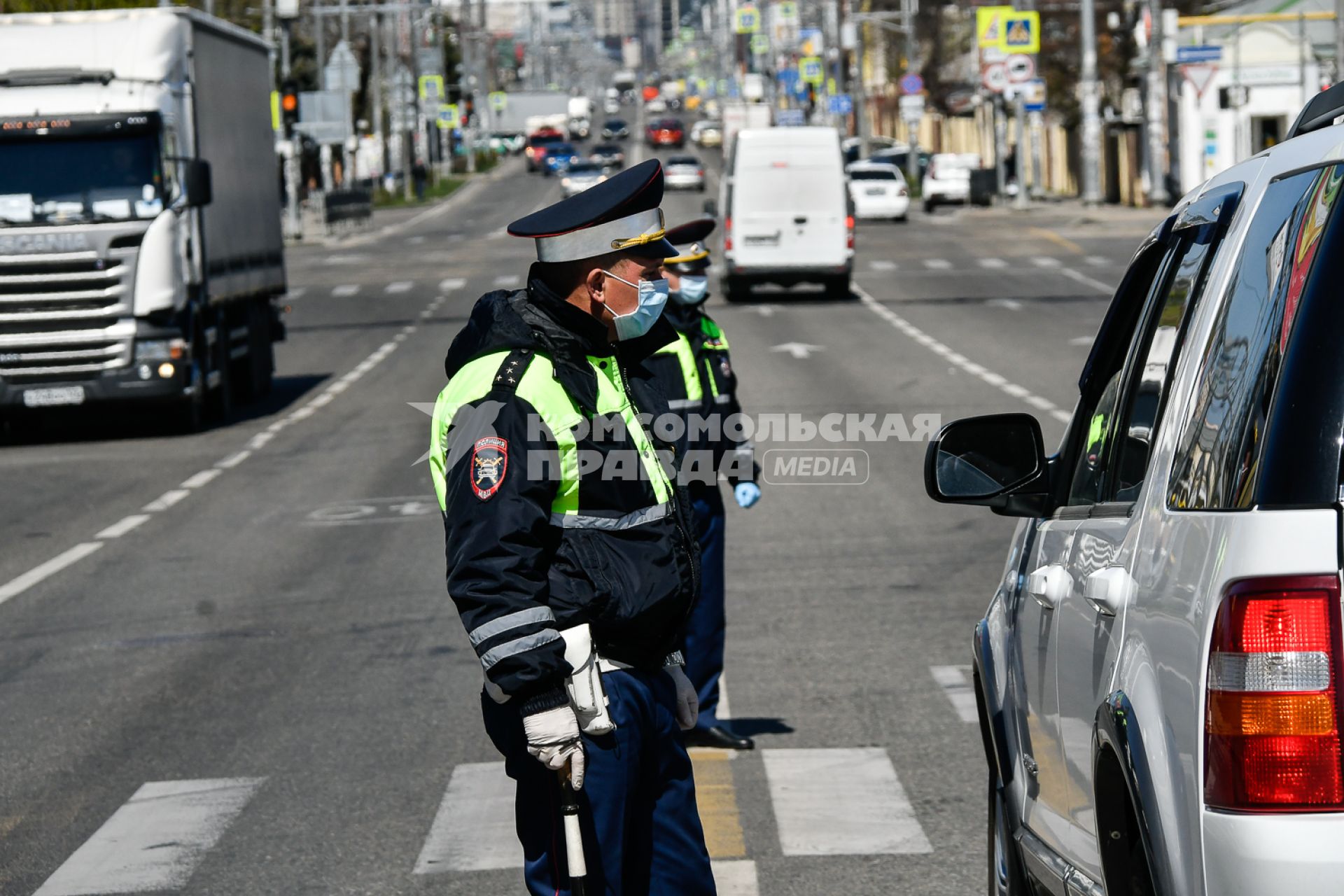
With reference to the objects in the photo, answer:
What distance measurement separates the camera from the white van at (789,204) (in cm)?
3525

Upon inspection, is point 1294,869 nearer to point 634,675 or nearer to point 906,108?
point 634,675

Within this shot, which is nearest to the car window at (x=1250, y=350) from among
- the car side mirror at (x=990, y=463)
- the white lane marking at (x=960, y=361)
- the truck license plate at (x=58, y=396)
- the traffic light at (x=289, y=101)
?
the car side mirror at (x=990, y=463)

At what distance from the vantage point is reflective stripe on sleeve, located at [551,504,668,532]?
4.27 metres

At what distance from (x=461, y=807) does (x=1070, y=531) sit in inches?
139

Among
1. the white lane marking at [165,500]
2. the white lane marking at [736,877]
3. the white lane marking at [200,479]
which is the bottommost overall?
the white lane marking at [200,479]

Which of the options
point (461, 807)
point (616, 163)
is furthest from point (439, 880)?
point (616, 163)

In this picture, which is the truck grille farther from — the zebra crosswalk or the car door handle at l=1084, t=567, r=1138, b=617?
the car door handle at l=1084, t=567, r=1138, b=617

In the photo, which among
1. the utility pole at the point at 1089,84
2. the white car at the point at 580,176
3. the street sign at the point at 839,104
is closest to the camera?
the utility pole at the point at 1089,84

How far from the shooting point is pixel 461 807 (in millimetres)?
7145

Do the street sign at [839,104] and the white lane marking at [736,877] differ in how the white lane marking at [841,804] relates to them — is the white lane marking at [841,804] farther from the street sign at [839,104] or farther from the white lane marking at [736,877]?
the street sign at [839,104]

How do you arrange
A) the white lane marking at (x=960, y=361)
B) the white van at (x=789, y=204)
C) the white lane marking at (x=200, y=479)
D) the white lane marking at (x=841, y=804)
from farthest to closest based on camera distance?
the white van at (x=789, y=204)
the white lane marking at (x=960, y=361)
the white lane marking at (x=200, y=479)
the white lane marking at (x=841, y=804)

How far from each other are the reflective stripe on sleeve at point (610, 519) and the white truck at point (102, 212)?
55.9ft

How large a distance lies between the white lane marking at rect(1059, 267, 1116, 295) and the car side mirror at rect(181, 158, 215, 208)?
17163 mm

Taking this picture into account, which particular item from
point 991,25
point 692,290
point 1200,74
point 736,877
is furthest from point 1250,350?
point 991,25
